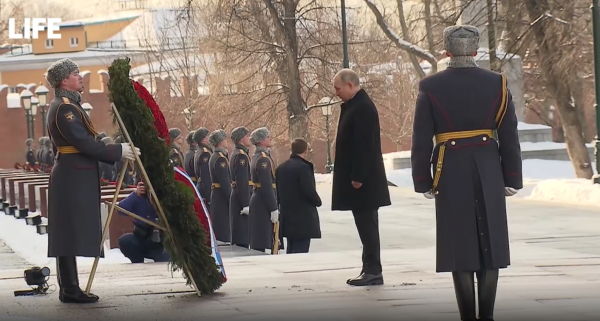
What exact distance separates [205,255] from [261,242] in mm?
7519

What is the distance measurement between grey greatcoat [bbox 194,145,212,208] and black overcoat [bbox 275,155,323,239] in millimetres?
3911

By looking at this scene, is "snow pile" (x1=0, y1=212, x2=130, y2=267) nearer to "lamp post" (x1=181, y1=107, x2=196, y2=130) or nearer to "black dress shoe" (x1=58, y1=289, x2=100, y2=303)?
"black dress shoe" (x1=58, y1=289, x2=100, y2=303)

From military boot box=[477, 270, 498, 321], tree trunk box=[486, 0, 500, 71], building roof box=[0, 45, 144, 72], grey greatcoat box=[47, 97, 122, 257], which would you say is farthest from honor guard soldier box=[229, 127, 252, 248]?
building roof box=[0, 45, 144, 72]

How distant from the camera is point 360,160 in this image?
32.8 ft

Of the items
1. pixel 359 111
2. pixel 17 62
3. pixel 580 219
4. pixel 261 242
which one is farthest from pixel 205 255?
pixel 17 62

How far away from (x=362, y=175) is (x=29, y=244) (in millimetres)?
11979

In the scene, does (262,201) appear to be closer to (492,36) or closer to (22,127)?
(492,36)

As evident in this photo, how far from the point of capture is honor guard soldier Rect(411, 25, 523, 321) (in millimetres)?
7699

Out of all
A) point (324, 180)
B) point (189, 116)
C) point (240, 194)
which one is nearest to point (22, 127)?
point (189, 116)

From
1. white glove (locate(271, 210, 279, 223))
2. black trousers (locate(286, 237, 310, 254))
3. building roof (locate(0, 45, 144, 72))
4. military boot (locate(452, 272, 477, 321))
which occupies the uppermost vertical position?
building roof (locate(0, 45, 144, 72))

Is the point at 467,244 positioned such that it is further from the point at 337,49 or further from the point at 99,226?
the point at 337,49

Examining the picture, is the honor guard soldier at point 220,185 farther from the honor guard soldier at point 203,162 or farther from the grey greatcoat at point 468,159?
the grey greatcoat at point 468,159

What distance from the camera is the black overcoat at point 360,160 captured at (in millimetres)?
10031

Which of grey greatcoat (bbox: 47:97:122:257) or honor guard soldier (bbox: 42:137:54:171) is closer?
grey greatcoat (bbox: 47:97:122:257)
